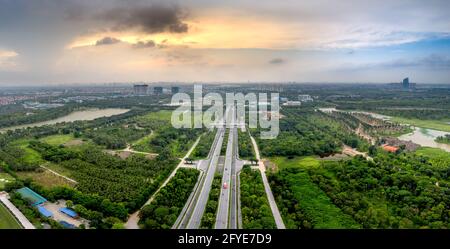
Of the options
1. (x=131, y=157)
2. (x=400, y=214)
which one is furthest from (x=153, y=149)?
(x=400, y=214)

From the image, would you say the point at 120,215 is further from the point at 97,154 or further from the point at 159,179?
the point at 97,154

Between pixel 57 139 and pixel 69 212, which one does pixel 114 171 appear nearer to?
pixel 69 212

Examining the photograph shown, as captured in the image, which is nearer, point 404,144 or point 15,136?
point 404,144

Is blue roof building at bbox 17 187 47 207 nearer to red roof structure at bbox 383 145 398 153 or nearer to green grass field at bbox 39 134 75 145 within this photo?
green grass field at bbox 39 134 75 145

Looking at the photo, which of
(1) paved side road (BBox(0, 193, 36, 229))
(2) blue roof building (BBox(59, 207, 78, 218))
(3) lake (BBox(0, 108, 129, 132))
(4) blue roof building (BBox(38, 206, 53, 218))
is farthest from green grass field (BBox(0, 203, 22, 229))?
(3) lake (BBox(0, 108, 129, 132))

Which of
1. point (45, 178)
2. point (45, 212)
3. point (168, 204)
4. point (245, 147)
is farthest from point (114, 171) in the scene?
point (245, 147)
